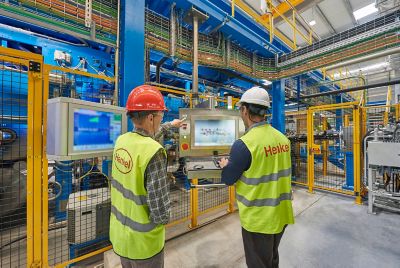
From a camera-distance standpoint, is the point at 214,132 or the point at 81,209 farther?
the point at 214,132

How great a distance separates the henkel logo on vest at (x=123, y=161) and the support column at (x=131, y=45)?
4.47 feet

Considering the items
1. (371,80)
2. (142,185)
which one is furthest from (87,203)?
(371,80)

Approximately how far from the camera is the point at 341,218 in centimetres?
350

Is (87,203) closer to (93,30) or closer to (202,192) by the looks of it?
(93,30)

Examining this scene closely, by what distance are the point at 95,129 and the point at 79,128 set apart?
0.16m

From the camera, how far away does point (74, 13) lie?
2.11 meters

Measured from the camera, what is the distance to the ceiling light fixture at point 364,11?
5806mm

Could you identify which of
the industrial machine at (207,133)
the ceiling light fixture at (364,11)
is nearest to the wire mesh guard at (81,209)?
the industrial machine at (207,133)

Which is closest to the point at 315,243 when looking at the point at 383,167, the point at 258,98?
the point at 383,167

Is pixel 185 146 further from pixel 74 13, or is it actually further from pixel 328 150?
pixel 328 150

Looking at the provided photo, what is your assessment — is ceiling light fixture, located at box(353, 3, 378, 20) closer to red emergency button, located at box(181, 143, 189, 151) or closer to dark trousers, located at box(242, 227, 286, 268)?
red emergency button, located at box(181, 143, 189, 151)

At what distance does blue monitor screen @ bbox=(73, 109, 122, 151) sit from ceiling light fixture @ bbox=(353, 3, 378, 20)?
8.63 m

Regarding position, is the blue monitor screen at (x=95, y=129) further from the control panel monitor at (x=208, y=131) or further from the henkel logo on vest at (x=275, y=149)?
the henkel logo on vest at (x=275, y=149)

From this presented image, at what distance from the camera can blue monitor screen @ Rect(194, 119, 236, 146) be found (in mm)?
2580
